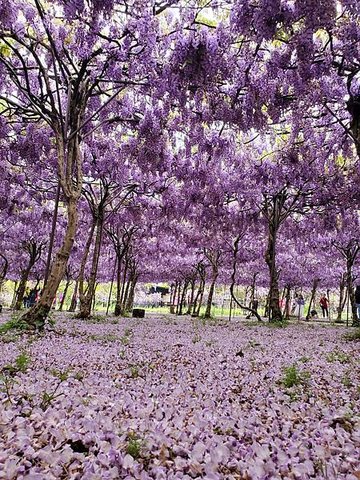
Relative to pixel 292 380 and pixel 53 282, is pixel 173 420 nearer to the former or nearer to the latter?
pixel 292 380

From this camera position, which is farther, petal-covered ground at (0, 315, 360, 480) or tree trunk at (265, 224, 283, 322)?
tree trunk at (265, 224, 283, 322)

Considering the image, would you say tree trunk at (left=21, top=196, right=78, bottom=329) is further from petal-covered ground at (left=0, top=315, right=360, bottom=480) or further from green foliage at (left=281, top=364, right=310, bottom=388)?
green foliage at (left=281, top=364, right=310, bottom=388)

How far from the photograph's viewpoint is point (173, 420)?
2422mm

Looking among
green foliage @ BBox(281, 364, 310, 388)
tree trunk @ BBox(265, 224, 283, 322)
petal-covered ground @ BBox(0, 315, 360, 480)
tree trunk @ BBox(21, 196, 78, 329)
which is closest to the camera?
petal-covered ground @ BBox(0, 315, 360, 480)

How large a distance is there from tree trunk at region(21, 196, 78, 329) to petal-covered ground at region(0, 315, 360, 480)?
2817mm

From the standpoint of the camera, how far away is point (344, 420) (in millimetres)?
2613

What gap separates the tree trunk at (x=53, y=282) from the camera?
752 centimetres

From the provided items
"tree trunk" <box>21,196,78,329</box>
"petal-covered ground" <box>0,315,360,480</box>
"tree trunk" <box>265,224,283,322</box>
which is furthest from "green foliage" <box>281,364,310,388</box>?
"tree trunk" <box>265,224,283,322</box>

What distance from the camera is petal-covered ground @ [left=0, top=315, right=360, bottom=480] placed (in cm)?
179

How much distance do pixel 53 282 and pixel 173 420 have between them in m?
5.62

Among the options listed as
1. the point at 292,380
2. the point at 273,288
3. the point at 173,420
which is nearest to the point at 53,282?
the point at 292,380

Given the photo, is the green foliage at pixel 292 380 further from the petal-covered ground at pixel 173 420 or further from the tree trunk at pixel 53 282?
the tree trunk at pixel 53 282

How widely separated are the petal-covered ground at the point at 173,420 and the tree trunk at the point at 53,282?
9.24ft

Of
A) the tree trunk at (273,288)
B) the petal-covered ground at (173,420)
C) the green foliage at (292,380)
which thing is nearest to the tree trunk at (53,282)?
the petal-covered ground at (173,420)
